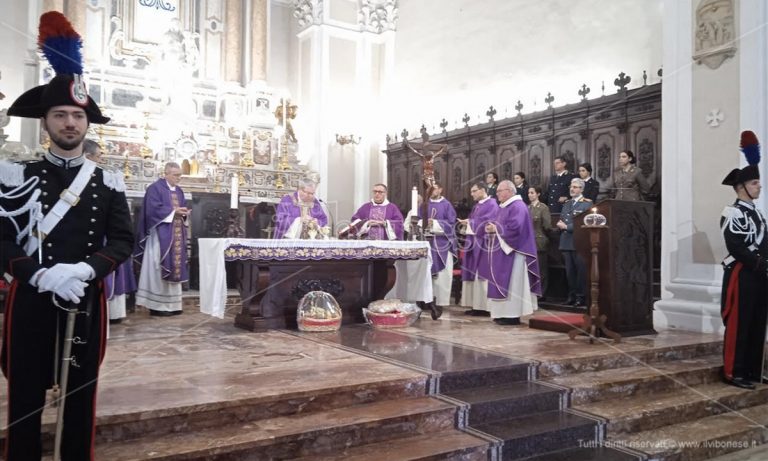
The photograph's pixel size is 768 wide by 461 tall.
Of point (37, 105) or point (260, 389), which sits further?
point (260, 389)

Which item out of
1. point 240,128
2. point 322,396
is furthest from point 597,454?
point 240,128

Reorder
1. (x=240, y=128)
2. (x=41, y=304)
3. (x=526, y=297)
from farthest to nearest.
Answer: (x=240, y=128) → (x=526, y=297) → (x=41, y=304)

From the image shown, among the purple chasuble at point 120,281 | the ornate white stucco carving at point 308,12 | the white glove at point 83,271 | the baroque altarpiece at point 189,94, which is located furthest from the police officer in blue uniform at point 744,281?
→ the ornate white stucco carving at point 308,12

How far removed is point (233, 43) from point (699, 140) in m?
10.4

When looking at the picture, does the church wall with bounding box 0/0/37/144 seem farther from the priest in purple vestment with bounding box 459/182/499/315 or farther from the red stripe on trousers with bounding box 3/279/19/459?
the red stripe on trousers with bounding box 3/279/19/459

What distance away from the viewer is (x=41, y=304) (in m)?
2.65

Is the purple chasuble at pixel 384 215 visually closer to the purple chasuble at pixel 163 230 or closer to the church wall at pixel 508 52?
the purple chasuble at pixel 163 230

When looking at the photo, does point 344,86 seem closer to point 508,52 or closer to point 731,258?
point 508,52

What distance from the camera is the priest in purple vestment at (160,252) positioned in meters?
8.16

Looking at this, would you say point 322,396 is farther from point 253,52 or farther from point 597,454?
point 253,52

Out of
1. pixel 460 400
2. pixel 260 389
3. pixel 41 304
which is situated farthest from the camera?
pixel 460 400

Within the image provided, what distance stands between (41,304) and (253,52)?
12.6m

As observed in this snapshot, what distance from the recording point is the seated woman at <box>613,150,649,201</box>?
8.67 m

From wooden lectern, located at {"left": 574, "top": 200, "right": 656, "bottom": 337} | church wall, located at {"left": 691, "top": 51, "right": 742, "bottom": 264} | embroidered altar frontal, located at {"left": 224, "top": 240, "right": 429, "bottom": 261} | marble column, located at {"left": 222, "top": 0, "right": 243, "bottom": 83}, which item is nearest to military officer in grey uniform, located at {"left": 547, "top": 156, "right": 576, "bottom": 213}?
church wall, located at {"left": 691, "top": 51, "right": 742, "bottom": 264}
